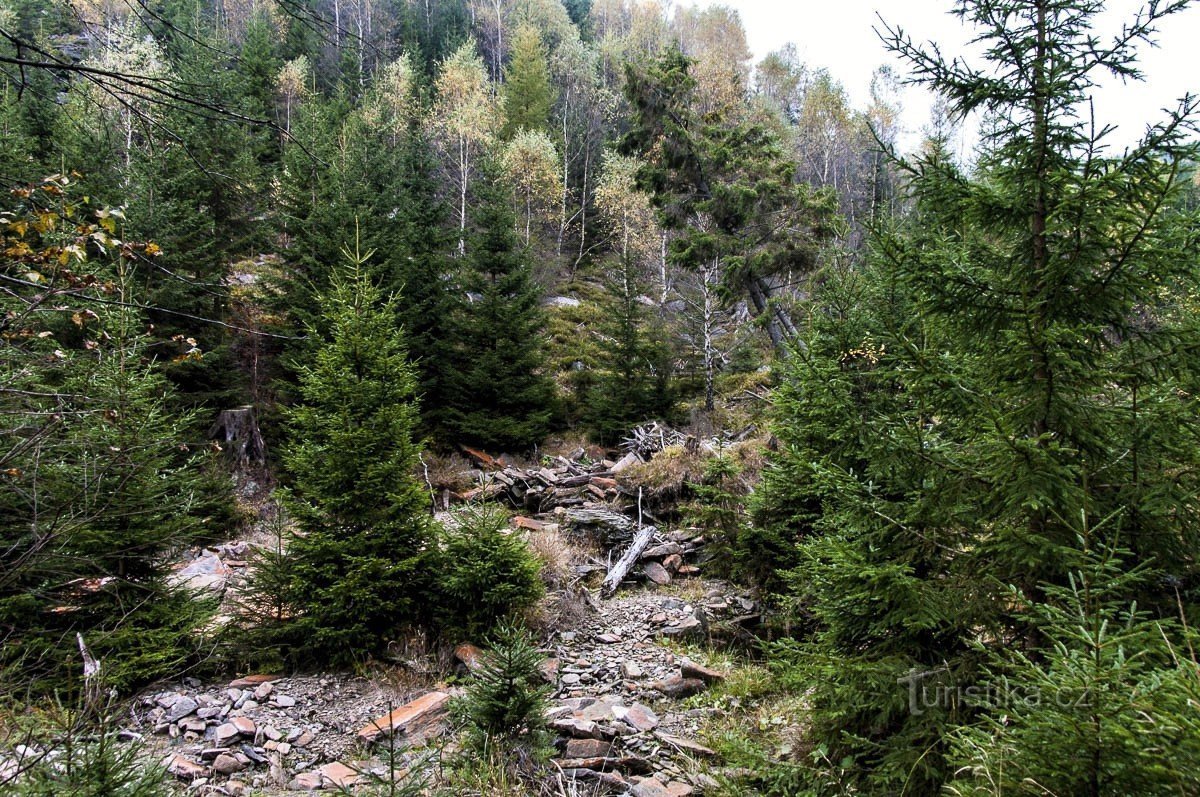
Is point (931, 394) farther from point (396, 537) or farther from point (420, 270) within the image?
point (420, 270)

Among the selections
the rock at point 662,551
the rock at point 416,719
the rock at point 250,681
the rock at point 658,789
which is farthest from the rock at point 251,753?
the rock at point 662,551

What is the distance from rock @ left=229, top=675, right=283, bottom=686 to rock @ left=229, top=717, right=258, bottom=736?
27.5 inches

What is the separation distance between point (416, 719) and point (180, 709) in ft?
7.68

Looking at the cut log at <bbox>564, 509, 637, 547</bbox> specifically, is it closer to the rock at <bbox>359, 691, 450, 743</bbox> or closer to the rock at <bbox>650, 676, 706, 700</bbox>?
the rock at <bbox>650, 676, 706, 700</bbox>

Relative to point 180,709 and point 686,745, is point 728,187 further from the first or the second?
point 180,709

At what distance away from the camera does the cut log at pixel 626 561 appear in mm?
8594

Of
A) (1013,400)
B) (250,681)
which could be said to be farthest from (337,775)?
(1013,400)

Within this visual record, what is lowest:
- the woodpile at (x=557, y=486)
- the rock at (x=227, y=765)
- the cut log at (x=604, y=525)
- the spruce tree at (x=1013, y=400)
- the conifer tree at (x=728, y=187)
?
the rock at (x=227, y=765)

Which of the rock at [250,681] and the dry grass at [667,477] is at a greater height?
the dry grass at [667,477]

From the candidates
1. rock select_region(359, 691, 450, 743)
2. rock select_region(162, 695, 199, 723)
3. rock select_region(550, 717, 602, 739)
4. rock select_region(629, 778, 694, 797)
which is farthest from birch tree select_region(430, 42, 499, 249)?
rock select_region(629, 778, 694, 797)

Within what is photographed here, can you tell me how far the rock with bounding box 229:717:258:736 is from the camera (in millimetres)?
4998

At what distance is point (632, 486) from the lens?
11.2 m

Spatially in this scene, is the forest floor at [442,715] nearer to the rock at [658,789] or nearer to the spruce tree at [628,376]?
the rock at [658,789]

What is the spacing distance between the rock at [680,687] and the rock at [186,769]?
3771 millimetres
